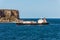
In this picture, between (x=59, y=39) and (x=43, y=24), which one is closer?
(x=59, y=39)

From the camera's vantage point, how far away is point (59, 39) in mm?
61062

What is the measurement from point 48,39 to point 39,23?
92849mm

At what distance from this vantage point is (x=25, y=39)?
6284 centimetres

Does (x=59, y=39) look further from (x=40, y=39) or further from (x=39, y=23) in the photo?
(x=39, y=23)

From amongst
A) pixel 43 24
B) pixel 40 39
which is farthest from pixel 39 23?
pixel 40 39

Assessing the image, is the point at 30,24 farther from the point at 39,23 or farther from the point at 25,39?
the point at 25,39

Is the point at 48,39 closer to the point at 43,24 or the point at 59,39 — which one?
the point at 59,39

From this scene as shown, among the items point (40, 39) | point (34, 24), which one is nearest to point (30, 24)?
point (34, 24)

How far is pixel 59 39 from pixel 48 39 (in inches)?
109

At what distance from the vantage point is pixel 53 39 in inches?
2466

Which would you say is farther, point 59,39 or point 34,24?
point 34,24

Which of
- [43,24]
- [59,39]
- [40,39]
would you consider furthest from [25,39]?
[43,24]

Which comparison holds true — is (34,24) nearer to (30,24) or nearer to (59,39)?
(30,24)

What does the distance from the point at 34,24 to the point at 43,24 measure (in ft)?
18.4
